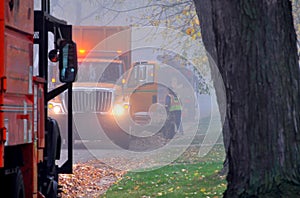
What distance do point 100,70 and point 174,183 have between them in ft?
40.9

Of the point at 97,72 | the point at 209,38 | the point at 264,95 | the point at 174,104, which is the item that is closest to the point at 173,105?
the point at 174,104

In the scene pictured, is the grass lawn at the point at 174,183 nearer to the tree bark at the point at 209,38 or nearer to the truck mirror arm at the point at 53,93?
the tree bark at the point at 209,38

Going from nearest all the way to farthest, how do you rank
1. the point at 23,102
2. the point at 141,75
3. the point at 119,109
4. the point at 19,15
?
the point at 19,15 → the point at 23,102 → the point at 119,109 → the point at 141,75

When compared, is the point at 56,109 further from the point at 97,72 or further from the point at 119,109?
the point at 97,72

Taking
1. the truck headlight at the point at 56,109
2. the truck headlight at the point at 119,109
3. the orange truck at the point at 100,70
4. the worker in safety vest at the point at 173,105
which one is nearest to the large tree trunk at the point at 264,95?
the truck headlight at the point at 56,109

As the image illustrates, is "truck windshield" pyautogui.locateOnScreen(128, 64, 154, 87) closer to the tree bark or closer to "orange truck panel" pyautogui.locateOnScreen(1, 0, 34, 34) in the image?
the tree bark

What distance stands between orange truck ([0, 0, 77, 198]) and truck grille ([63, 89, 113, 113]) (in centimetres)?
1580

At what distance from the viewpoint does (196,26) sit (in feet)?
97.6

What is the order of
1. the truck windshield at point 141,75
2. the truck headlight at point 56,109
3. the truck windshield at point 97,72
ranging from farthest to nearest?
the truck windshield at point 141,75, the truck windshield at point 97,72, the truck headlight at point 56,109

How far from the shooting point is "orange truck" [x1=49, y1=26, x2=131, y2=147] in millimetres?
26266

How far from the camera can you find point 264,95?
924 cm

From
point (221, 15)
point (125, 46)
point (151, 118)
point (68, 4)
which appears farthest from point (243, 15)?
point (68, 4)

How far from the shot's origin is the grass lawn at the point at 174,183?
14.3m

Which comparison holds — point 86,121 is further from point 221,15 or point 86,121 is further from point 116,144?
point 221,15
